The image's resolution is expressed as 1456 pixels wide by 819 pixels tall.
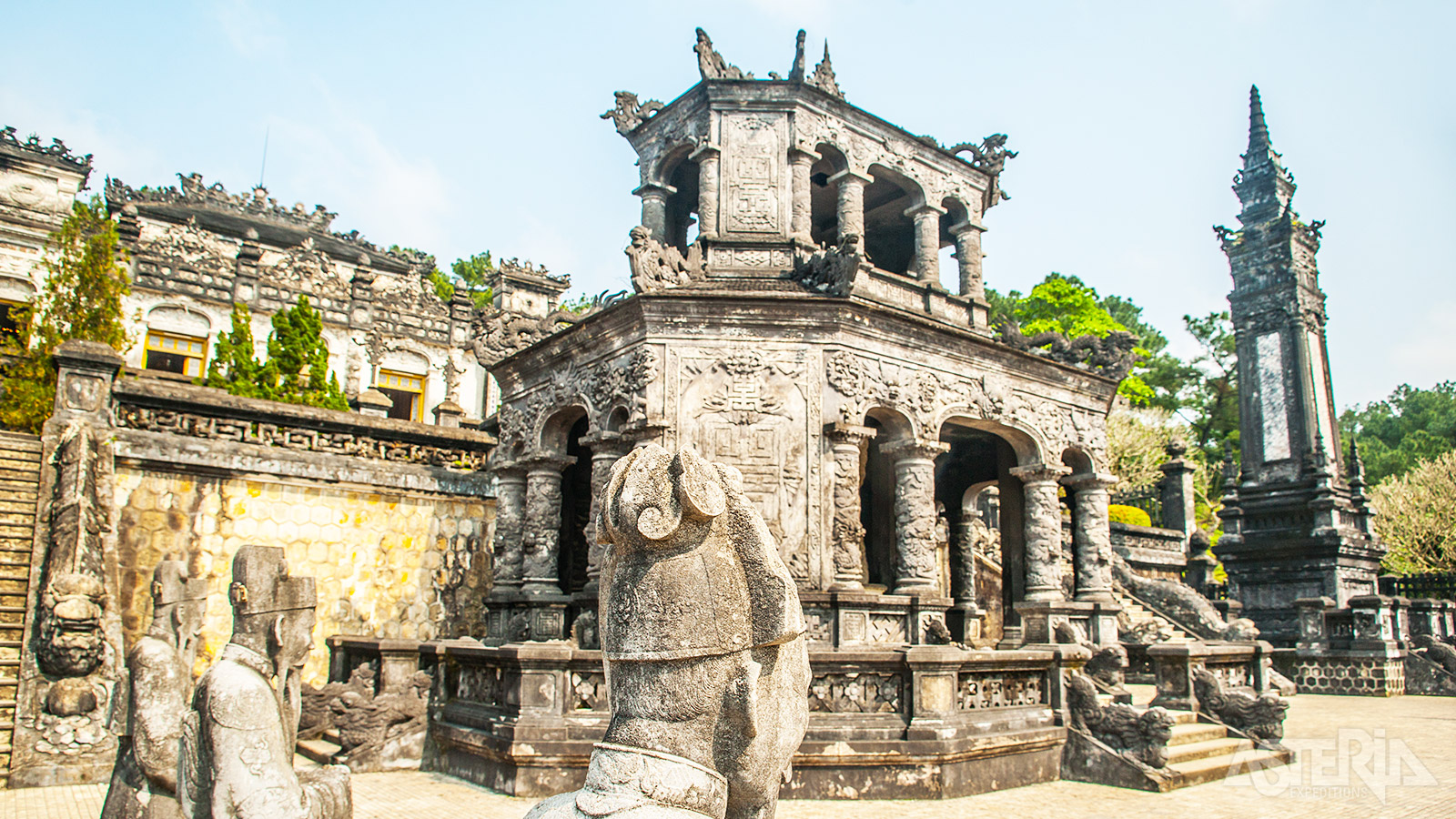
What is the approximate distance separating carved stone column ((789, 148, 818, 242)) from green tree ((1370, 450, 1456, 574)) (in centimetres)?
3001

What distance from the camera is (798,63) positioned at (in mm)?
13336

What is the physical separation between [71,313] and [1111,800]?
19.5 m

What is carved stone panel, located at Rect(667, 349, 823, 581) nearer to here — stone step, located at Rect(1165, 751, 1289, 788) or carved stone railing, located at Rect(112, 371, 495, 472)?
stone step, located at Rect(1165, 751, 1289, 788)

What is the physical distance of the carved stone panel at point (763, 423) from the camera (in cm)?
1084

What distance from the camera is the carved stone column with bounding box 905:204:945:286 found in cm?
1409

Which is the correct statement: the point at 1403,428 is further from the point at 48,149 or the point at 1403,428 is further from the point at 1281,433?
the point at 48,149

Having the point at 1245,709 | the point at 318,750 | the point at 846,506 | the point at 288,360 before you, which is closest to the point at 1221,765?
the point at 1245,709

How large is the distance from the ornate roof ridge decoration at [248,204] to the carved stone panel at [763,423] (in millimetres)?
24743

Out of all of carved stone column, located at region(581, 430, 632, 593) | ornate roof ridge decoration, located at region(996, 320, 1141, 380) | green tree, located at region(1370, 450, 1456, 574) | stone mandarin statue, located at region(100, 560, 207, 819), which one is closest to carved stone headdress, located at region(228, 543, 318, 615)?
stone mandarin statue, located at region(100, 560, 207, 819)

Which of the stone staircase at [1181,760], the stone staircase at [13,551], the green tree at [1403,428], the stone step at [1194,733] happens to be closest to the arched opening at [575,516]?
the stone staircase at [13,551]

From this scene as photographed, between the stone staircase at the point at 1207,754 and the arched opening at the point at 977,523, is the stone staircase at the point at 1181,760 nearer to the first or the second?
the stone staircase at the point at 1207,754

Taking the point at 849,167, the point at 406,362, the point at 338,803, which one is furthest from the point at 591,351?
the point at 406,362

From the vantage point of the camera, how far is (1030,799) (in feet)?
30.2

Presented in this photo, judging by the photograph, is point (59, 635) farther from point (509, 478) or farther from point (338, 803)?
point (338, 803)
